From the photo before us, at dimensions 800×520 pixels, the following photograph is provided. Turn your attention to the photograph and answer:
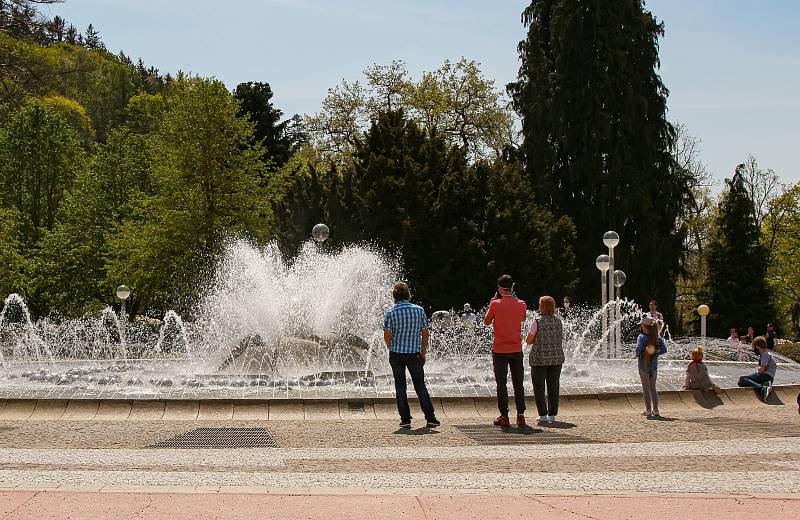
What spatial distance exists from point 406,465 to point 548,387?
480 centimetres

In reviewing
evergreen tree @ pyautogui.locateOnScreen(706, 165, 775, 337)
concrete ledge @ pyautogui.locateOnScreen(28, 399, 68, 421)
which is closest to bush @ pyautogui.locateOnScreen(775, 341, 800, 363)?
evergreen tree @ pyautogui.locateOnScreen(706, 165, 775, 337)

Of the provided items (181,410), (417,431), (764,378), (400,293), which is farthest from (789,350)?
(181,410)

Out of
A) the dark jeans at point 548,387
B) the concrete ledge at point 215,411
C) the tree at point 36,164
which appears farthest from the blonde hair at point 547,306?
the tree at point 36,164

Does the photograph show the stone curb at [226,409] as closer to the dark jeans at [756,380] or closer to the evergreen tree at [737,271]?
the dark jeans at [756,380]

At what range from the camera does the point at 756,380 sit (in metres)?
17.3

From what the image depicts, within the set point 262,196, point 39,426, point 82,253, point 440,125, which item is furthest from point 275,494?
point 440,125

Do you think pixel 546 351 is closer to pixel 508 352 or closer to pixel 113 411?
pixel 508 352

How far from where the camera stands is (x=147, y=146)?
2351 inches

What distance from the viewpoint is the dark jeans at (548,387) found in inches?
553

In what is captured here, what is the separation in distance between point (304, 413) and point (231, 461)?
14.6ft

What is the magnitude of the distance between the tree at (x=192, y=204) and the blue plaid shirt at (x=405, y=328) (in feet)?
117

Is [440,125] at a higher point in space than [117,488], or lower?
higher

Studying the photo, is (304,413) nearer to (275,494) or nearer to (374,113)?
(275,494)

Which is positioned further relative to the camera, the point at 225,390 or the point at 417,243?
the point at 417,243
